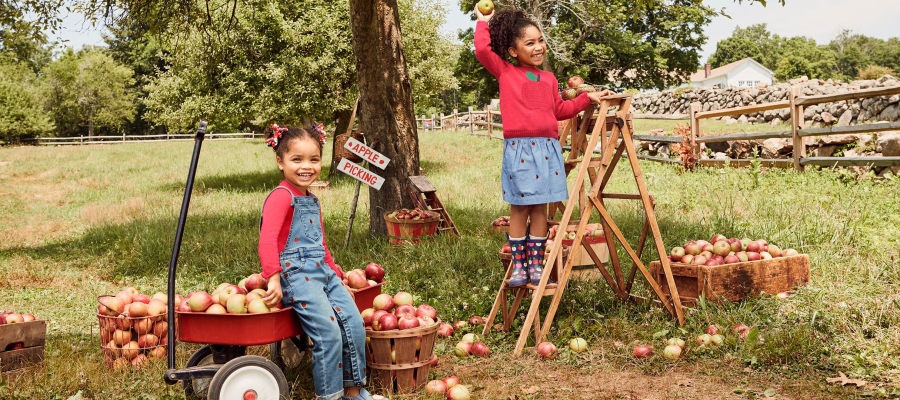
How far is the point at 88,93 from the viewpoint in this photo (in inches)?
1982

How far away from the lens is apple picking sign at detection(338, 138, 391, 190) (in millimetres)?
6148

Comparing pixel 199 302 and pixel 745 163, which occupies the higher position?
pixel 745 163

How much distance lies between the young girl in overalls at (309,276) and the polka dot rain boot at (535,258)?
1.38 m

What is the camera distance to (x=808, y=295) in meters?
4.34

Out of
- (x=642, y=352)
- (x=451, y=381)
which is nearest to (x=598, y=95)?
(x=642, y=352)

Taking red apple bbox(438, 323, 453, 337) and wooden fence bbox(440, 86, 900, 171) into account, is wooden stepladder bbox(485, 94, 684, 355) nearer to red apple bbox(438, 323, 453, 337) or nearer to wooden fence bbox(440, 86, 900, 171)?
red apple bbox(438, 323, 453, 337)

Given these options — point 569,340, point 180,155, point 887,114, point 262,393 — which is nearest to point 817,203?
point 569,340

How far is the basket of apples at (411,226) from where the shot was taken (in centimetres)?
680

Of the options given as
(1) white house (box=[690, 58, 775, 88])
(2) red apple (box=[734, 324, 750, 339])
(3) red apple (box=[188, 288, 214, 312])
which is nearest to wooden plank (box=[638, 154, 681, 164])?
(2) red apple (box=[734, 324, 750, 339])

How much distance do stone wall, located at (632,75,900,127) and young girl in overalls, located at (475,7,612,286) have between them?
9.21 metres

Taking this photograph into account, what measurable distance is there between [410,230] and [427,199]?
971 mm

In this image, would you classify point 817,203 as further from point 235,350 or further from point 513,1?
point 513,1

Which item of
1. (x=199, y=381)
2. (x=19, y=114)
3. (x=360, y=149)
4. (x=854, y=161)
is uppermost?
(x=19, y=114)

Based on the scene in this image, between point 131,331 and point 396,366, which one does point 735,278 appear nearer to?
point 396,366
